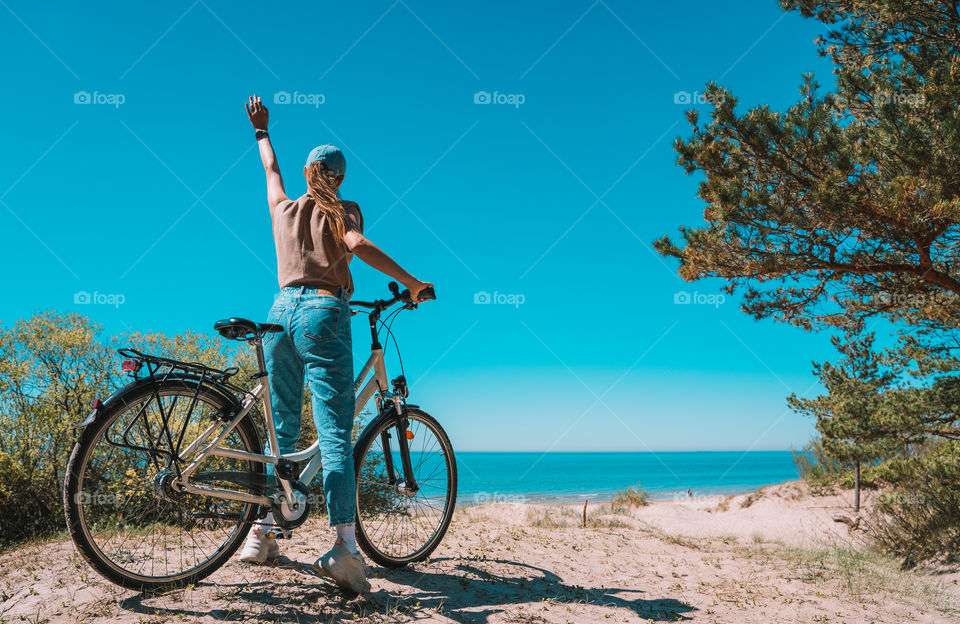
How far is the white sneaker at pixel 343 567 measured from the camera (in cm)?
281

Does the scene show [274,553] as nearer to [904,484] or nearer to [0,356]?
[0,356]

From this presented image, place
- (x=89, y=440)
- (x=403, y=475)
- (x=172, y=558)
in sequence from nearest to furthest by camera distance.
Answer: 1. (x=89, y=440)
2. (x=172, y=558)
3. (x=403, y=475)

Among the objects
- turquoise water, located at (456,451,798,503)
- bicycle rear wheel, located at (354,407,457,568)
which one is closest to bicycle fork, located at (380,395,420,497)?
bicycle rear wheel, located at (354,407,457,568)

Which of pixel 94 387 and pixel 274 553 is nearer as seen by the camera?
pixel 274 553

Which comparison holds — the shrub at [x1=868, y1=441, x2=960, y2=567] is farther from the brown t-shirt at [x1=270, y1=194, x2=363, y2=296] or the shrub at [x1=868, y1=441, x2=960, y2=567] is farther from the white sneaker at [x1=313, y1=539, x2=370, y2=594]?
the brown t-shirt at [x1=270, y1=194, x2=363, y2=296]

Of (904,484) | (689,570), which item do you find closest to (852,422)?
(904,484)

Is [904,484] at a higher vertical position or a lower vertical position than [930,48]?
lower

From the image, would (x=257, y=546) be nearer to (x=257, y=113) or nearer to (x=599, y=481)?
(x=257, y=113)

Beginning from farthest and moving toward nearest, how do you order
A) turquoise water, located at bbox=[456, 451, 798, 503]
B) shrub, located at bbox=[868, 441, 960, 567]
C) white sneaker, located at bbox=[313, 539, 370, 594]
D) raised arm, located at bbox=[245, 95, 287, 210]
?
turquoise water, located at bbox=[456, 451, 798, 503] < shrub, located at bbox=[868, 441, 960, 567] < raised arm, located at bbox=[245, 95, 287, 210] < white sneaker, located at bbox=[313, 539, 370, 594]

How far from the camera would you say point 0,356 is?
6.08 metres

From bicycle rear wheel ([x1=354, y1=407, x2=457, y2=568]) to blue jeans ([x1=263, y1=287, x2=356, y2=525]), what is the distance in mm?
417

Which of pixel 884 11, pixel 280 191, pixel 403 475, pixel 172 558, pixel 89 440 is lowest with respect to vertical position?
pixel 172 558

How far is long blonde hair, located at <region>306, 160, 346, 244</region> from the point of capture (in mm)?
3023

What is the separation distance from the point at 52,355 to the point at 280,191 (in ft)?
14.6
